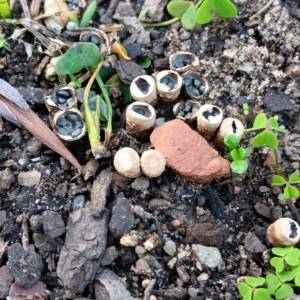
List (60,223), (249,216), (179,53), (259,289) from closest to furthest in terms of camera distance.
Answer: (259,289) < (60,223) < (249,216) < (179,53)

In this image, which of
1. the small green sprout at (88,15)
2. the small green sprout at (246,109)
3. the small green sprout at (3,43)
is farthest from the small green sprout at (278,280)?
the small green sprout at (3,43)

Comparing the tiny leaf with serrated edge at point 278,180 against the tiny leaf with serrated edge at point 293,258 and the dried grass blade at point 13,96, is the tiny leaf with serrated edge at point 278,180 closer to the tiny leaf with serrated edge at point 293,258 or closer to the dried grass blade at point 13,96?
the tiny leaf with serrated edge at point 293,258

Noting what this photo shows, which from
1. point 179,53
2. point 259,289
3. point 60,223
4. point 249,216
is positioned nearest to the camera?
point 259,289

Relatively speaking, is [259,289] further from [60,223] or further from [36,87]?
[36,87]

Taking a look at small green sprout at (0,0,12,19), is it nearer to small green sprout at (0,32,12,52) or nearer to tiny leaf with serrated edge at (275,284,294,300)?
small green sprout at (0,32,12,52)

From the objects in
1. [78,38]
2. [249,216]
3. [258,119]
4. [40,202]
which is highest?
[258,119]

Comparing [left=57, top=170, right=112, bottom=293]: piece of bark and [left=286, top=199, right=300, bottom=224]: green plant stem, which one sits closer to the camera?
[left=57, top=170, right=112, bottom=293]: piece of bark

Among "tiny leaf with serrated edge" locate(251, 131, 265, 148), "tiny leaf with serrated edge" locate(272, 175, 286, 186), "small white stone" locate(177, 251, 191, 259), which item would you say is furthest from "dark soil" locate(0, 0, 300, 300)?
"tiny leaf with serrated edge" locate(251, 131, 265, 148)

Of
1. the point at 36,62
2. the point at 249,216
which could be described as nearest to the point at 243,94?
the point at 249,216
